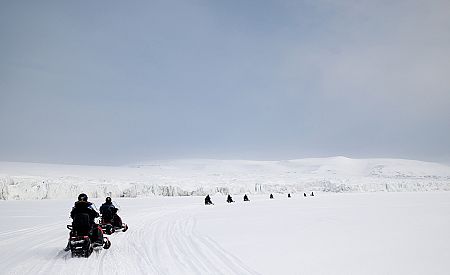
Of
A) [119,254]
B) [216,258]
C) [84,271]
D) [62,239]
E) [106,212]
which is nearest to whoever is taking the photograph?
[84,271]

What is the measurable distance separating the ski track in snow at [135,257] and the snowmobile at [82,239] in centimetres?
22

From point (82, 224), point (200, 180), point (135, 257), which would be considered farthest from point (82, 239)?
point (200, 180)

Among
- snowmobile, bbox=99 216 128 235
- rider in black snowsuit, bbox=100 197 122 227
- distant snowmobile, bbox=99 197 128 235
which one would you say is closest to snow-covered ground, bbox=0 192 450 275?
snowmobile, bbox=99 216 128 235

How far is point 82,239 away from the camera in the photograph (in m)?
9.20

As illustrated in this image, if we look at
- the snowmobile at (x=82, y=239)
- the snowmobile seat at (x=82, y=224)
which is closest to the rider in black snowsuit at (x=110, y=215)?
the snowmobile at (x=82, y=239)

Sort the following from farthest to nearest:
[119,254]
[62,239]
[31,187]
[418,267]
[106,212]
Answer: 1. [31,187]
2. [106,212]
3. [62,239]
4. [119,254]
5. [418,267]

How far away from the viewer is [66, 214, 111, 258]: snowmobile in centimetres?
909

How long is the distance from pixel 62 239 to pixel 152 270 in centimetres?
668

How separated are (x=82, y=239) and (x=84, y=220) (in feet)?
1.73

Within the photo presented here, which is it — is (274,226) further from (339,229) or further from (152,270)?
(152,270)

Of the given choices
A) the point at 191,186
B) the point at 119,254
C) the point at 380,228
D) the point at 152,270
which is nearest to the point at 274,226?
the point at 380,228

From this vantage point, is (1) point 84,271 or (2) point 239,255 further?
(2) point 239,255

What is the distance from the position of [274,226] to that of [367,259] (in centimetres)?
694

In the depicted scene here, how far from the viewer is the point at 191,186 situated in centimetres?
6906
